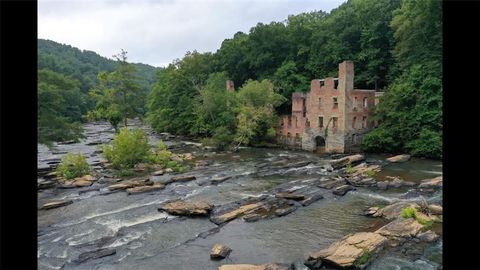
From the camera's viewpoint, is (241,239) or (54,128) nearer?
(241,239)

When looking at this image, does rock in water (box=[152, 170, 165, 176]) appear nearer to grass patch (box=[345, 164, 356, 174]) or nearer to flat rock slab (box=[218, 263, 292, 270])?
grass patch (box=[345, 164, 356, 174])

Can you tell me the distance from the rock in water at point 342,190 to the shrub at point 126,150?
54.9ft

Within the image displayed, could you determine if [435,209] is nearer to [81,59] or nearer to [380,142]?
[380,142]

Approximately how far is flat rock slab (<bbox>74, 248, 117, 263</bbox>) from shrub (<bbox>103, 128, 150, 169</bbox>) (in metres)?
16.8

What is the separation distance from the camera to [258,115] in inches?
1702

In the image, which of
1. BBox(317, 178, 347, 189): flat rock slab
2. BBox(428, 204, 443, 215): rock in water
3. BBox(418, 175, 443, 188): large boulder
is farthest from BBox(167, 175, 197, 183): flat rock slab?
BBox(428, 204, 443, 215): rock in water

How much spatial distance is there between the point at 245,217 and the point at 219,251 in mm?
4658

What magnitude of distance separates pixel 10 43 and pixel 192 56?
58.4m

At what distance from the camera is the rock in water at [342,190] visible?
23.3 metres

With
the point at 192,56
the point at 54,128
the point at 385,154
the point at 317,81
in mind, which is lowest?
the point at 385,154

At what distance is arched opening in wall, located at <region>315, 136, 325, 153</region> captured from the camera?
41.6m
